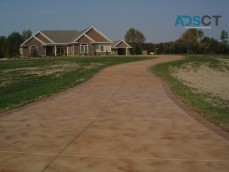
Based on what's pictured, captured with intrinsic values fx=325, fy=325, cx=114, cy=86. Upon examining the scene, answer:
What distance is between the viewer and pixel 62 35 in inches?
2557

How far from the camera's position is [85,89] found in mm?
14234

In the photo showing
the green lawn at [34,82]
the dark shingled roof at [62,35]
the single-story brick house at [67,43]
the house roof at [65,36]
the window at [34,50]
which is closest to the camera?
the green lawn at [34,82]

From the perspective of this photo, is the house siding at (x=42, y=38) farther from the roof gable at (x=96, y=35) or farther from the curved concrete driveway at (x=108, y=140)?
the curved concrete driveway at (x=108, y=140)

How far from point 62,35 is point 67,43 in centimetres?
343

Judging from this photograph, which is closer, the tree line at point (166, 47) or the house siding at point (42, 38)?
the house siding at point (42, 38)

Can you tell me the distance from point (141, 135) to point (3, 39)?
249 feet

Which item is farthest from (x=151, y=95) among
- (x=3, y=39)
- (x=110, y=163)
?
(x=3, y=39)

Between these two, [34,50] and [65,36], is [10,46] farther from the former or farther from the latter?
[65,36]

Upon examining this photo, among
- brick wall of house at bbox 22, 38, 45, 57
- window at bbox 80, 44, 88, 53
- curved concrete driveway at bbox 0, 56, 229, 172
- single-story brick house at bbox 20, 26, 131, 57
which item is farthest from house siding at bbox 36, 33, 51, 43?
curved concrete driveway at bbox 0, 56, 229, 172

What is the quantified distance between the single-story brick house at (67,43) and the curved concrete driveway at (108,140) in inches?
1966

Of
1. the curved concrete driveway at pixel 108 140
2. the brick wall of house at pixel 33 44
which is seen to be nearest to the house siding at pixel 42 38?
the brick wall of house at pixel 33 44

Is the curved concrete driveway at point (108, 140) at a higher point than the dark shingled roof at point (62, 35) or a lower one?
lower

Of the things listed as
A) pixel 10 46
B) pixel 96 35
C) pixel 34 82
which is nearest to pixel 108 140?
Answer: pixel 34 82

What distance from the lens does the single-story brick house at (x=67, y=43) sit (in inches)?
2346
